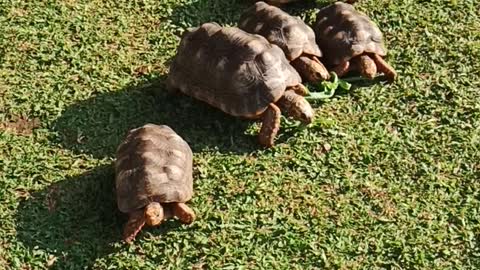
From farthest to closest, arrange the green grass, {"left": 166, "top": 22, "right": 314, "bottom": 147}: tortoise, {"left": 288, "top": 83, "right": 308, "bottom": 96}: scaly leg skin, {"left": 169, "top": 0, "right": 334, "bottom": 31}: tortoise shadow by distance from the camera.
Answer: {"left": 169, "top": 0, "right": 334, "bottom": 31}: tortoise shadow → {"left": 288, "top": 83, "right": 308, "bottom": 96}: scaly leg skin → {"left": 166, "top": 22, "right": 314, "bottom": 147}: tortoise → the green grass

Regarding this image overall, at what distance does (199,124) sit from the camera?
575 cm

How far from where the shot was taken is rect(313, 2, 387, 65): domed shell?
6086 mm

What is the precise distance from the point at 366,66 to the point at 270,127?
3.08 feet

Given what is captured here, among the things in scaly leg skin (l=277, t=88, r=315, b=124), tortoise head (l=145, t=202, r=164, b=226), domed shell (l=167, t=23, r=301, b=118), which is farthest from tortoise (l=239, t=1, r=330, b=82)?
tortoise head (l=145, t=202, r=164, b=226)

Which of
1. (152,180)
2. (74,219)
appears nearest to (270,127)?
(152,180)

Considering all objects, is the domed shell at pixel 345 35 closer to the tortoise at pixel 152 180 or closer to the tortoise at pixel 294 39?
the tortoise at pixel 294 39

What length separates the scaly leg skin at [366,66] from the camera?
19.9 ft

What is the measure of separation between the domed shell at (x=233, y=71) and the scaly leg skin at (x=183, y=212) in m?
0.84

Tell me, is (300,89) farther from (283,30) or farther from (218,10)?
A: (218,10)

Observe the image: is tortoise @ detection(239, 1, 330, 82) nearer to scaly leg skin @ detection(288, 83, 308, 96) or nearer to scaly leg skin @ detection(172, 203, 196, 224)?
scaly leg skin @ detection(288, 83, 308, 96)

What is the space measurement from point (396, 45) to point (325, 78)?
81 centimetres

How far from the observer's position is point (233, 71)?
5.57m

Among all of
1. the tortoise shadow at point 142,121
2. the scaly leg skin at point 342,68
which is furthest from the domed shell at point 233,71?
the scaly leg skin at point 342,68

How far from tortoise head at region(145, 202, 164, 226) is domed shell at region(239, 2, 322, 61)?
161 centimetres
